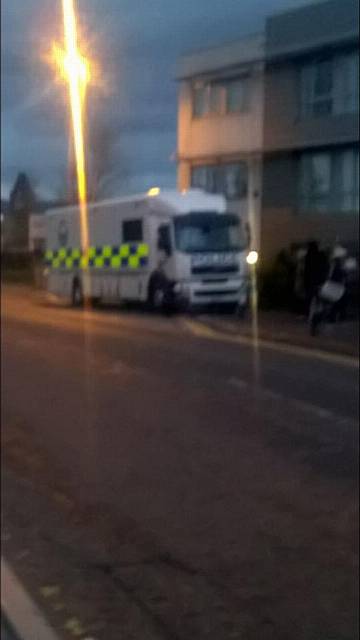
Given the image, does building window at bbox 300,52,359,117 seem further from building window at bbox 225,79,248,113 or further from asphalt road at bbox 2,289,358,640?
asphalt road at bbox 2,289,358,640

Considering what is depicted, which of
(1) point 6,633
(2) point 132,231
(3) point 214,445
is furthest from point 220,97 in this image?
(3) point 214,445

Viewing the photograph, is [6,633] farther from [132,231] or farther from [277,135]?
[132,231]

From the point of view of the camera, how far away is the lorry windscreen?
9789mm

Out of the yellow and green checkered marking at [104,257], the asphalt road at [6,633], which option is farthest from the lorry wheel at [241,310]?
the asphalt road at [6,633]

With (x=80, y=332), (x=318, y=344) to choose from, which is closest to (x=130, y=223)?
(x=318, y=344)

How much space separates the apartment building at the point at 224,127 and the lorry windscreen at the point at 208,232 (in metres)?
0.11

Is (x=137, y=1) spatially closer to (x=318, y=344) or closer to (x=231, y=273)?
(x=231, y=273)

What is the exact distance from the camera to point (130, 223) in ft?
38.8

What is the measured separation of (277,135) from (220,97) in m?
0.42

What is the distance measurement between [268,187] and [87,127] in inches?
46.6

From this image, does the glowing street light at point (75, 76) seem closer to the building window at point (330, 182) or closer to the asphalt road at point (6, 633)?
the building window at point (330, 182)

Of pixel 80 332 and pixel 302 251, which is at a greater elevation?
pixel 302 251

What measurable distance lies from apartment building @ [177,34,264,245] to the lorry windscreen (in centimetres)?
11

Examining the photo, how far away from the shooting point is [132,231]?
12.3m
